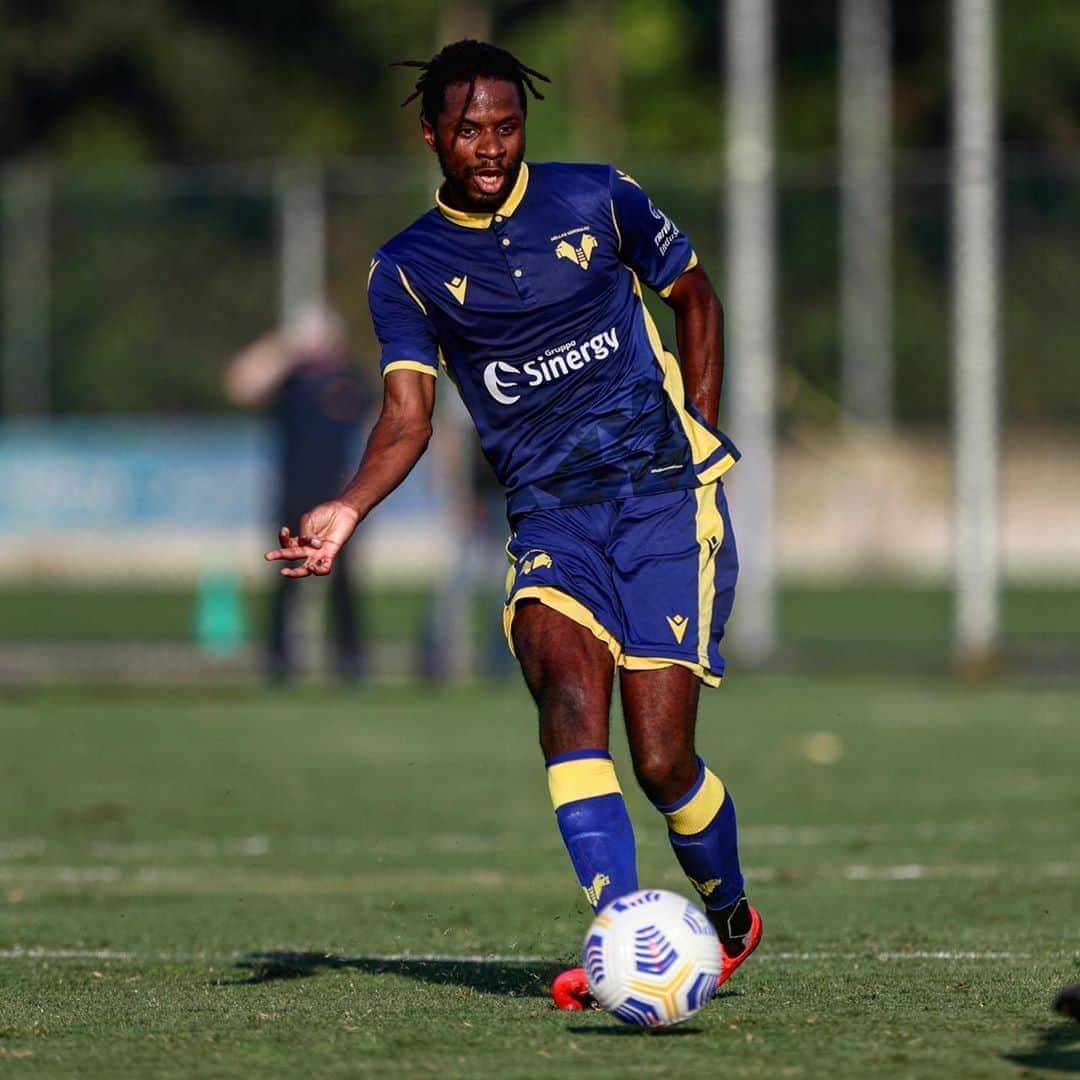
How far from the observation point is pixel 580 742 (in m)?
5.70

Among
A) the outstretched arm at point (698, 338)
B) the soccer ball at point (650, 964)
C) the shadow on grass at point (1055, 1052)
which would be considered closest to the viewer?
the shadow on grass at point (1055, 1052)

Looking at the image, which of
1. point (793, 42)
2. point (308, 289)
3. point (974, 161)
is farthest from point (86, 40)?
point (974, 161)

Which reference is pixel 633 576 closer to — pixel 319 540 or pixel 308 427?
pixel 319 540

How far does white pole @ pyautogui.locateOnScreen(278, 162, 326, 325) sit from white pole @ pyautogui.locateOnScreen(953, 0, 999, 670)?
5.52 m

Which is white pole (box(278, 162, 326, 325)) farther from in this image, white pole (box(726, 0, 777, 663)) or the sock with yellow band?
the sock with yellow band

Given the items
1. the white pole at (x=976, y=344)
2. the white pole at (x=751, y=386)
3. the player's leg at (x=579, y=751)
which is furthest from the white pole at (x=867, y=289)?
the player's leg at (x=579, y=751)

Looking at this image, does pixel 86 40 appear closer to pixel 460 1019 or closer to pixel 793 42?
pixel 793 42

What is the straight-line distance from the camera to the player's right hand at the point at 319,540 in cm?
553

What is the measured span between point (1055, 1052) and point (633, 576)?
1536mm

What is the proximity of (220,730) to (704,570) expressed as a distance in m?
8.19

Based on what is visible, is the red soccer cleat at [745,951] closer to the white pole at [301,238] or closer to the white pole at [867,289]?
the white pole at [867,289]

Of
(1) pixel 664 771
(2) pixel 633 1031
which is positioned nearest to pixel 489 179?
(1) pixel 664 771

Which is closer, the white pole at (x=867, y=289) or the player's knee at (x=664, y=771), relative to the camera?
the player's knee at (x=664, y=771)

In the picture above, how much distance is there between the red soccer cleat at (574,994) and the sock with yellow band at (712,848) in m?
0.44
